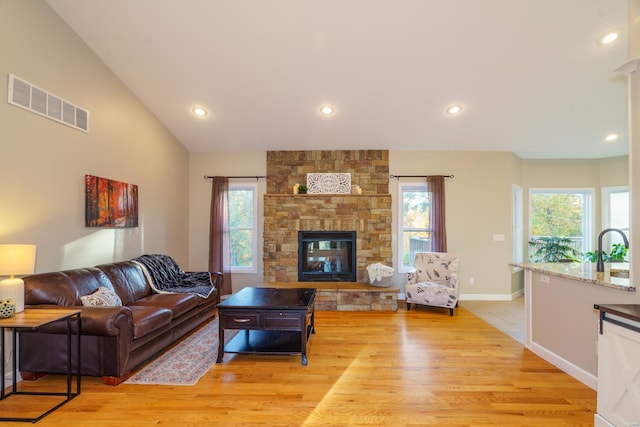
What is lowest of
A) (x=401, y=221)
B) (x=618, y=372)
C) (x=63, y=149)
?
(x=618, y=372)

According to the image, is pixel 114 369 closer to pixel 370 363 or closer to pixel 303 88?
pixel 370 363

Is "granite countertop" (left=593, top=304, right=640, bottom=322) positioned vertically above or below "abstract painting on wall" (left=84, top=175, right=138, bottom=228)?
below

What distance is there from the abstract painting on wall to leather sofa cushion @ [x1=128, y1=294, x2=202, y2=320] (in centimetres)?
104

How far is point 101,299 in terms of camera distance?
2928 mm

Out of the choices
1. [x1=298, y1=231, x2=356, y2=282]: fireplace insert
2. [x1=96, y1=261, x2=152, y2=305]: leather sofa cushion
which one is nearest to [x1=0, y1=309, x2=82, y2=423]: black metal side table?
[x1=96, y1=261, x2=152, y2=305]: leather sofa cushion

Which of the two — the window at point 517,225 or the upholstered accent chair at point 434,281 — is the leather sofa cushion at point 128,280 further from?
the window at point 517,225

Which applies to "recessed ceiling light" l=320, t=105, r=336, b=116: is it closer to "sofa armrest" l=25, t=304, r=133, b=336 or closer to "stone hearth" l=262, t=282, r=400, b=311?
"stone hearth" l=262, t=282, r=400, b=311

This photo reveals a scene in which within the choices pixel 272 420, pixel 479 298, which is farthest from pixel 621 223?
pixel 272 420

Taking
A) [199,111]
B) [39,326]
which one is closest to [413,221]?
[199,111]

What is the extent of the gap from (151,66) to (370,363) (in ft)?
13.5

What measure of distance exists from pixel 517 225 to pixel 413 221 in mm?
2080

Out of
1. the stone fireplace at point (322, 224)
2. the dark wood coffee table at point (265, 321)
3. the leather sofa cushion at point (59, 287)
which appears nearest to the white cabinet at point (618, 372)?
the dark wood coffee table at point (265, 321)

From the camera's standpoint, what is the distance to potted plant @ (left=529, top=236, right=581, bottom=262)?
588 centimetres

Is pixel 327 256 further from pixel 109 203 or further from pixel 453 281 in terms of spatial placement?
pixel 109 203
